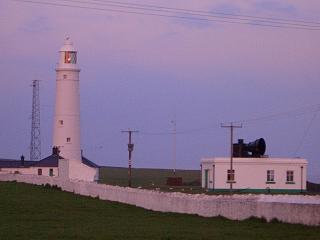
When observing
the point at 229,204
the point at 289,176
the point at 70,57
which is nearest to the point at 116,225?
the point at 229,204

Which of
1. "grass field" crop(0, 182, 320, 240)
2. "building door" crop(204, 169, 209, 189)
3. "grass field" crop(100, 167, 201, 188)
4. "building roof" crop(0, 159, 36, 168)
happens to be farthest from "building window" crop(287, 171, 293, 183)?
"grass field" crop(0, 182, 320, 240)

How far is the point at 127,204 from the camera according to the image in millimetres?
35594

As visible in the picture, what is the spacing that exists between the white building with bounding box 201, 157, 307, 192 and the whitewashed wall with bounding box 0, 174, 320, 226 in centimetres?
2267

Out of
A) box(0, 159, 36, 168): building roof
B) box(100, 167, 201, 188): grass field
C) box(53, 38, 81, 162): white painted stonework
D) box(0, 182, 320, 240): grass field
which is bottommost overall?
box(100, 167, 201, 188): grass field

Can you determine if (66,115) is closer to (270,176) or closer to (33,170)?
(33,170)

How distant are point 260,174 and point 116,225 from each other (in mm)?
40921

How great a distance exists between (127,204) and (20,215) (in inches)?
319

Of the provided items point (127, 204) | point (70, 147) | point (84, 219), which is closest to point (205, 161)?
point (70, 147)

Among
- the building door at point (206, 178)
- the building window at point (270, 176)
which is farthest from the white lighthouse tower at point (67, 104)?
the building window at point (270, 176)

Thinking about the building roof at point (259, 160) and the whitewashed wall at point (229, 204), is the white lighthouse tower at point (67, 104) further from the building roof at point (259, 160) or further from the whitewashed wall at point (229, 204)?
the whitewashed wall at point (229, 204)

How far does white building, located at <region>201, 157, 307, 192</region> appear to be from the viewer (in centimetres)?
6350

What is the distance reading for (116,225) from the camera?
79.1 feet

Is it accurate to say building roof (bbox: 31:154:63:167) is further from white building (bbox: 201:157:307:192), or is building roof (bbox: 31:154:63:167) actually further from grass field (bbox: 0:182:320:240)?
grass field (bbox: 0:182:320:240)

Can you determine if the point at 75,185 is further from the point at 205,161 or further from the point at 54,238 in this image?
the point at 54,238
